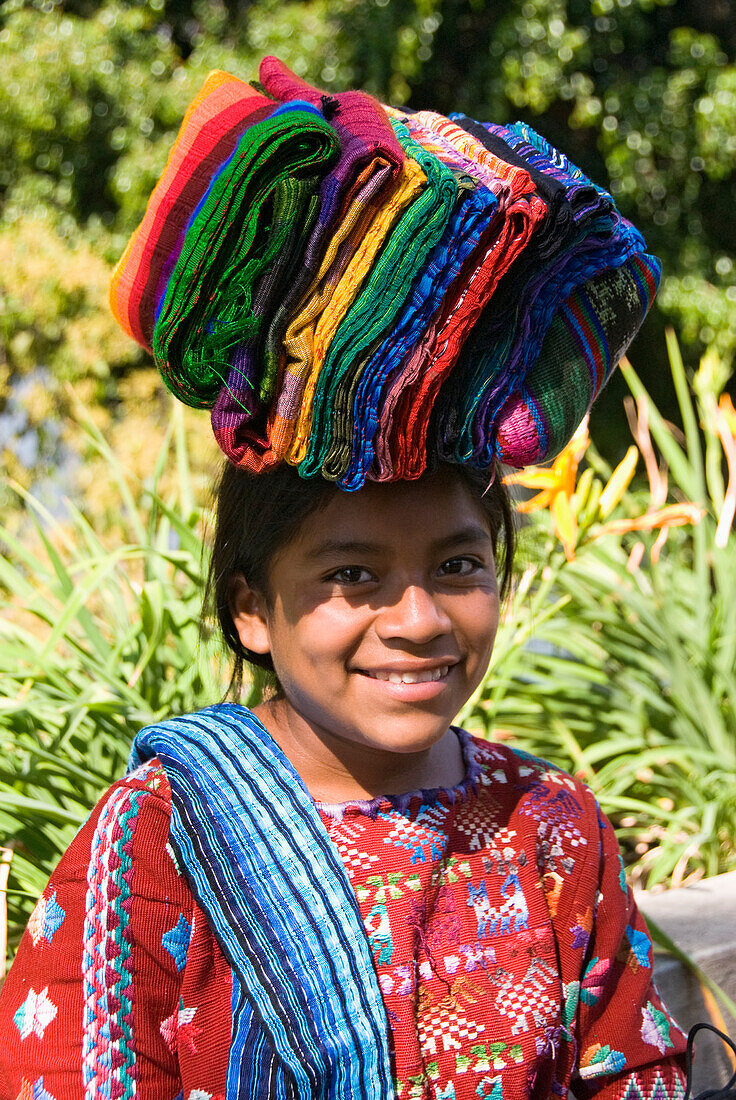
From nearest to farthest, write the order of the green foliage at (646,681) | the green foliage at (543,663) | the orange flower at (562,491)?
the green foliage at (543,663), the orange flower at (562,491), the green foliage at (646,681)

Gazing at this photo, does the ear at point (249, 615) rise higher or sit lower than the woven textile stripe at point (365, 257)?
lower

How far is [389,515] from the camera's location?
1.31 m

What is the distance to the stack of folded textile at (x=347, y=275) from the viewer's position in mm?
1139

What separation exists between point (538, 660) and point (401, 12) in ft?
15.5

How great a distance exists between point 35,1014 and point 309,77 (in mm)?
6115

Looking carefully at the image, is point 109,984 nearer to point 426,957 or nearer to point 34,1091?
point 34,1091

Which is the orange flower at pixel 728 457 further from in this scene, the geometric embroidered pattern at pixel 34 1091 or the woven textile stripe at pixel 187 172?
the geometric embroidered pattern at pixel 34 1091

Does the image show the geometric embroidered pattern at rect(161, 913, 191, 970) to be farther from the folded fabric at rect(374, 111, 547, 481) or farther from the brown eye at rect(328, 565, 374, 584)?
the folded fabric at rect(374, 111, 547, 481)

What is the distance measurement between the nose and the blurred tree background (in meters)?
4.79

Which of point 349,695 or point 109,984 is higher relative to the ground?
point 349,695

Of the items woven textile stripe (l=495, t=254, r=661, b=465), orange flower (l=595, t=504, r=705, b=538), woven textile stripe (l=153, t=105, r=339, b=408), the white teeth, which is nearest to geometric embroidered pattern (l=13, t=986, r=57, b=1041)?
the white teeth

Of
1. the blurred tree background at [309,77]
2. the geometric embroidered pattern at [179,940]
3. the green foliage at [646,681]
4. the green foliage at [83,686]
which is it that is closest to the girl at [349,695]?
the geometric embroidered pattern at [179,940]

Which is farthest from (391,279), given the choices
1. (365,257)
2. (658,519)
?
(658,519)

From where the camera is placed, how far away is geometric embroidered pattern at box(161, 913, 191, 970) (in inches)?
48.4
